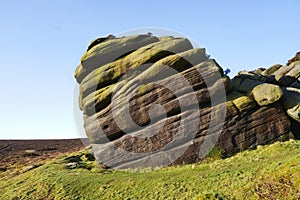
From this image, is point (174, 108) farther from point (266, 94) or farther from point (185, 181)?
point (185, 181)

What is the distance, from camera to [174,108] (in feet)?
107

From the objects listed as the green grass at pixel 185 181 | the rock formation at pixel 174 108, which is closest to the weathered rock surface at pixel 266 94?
the rock formation at pixel 174 108

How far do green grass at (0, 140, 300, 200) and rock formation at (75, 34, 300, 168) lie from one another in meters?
1.95

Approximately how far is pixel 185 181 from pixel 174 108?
9.93 metres

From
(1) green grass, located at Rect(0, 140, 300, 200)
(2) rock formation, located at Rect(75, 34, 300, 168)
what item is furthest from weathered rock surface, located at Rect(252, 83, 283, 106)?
(1) green grass, located at Rect(0, 140, 300, 200)

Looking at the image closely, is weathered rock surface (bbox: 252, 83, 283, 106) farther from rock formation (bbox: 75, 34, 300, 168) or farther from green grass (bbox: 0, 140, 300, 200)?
green grass (bbox: 0, 140, 300, 200)

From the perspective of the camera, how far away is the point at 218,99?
1282 inches

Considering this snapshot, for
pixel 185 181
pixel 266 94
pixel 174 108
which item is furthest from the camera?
pixel 174 108

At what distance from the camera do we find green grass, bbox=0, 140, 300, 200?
19.6 meters

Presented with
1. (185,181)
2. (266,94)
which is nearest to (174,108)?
(266,94)

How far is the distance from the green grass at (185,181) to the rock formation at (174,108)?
1.95 m

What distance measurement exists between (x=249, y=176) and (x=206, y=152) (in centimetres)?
924

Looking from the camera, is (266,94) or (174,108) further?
(174,108)

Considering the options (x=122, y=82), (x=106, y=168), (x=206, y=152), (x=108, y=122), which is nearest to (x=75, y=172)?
(x=106, y=168)
